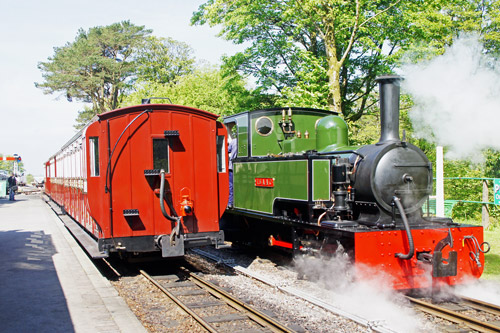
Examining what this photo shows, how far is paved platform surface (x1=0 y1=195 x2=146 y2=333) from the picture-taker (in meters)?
5.30

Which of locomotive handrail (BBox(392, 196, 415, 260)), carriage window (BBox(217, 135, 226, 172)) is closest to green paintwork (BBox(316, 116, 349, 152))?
carriage window (BBox(217, 135, 226, 172))

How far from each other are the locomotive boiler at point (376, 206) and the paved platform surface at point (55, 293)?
302 centimetres

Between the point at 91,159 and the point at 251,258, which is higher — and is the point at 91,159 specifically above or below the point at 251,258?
above

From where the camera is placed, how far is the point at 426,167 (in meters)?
6.79

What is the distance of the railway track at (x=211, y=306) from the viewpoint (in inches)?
210

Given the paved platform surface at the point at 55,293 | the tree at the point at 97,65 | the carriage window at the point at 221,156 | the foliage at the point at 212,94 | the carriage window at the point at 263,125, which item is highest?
the tree at the point at 97,65

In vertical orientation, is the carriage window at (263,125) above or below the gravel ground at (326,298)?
above

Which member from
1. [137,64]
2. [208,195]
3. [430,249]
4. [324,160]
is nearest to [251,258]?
[208,195]

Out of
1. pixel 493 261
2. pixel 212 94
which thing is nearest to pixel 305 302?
pixel 493 261

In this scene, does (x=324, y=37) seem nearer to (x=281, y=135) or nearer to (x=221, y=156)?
(x=281, y=135)

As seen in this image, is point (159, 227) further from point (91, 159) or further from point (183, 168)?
point (91, 159)

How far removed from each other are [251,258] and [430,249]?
4.24 meters

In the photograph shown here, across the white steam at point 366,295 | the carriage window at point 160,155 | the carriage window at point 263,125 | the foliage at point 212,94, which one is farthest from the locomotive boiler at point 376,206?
the foliage at point 212,94

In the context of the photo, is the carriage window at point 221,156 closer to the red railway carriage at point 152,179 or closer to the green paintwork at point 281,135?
the red railway carriage at point 152,179
